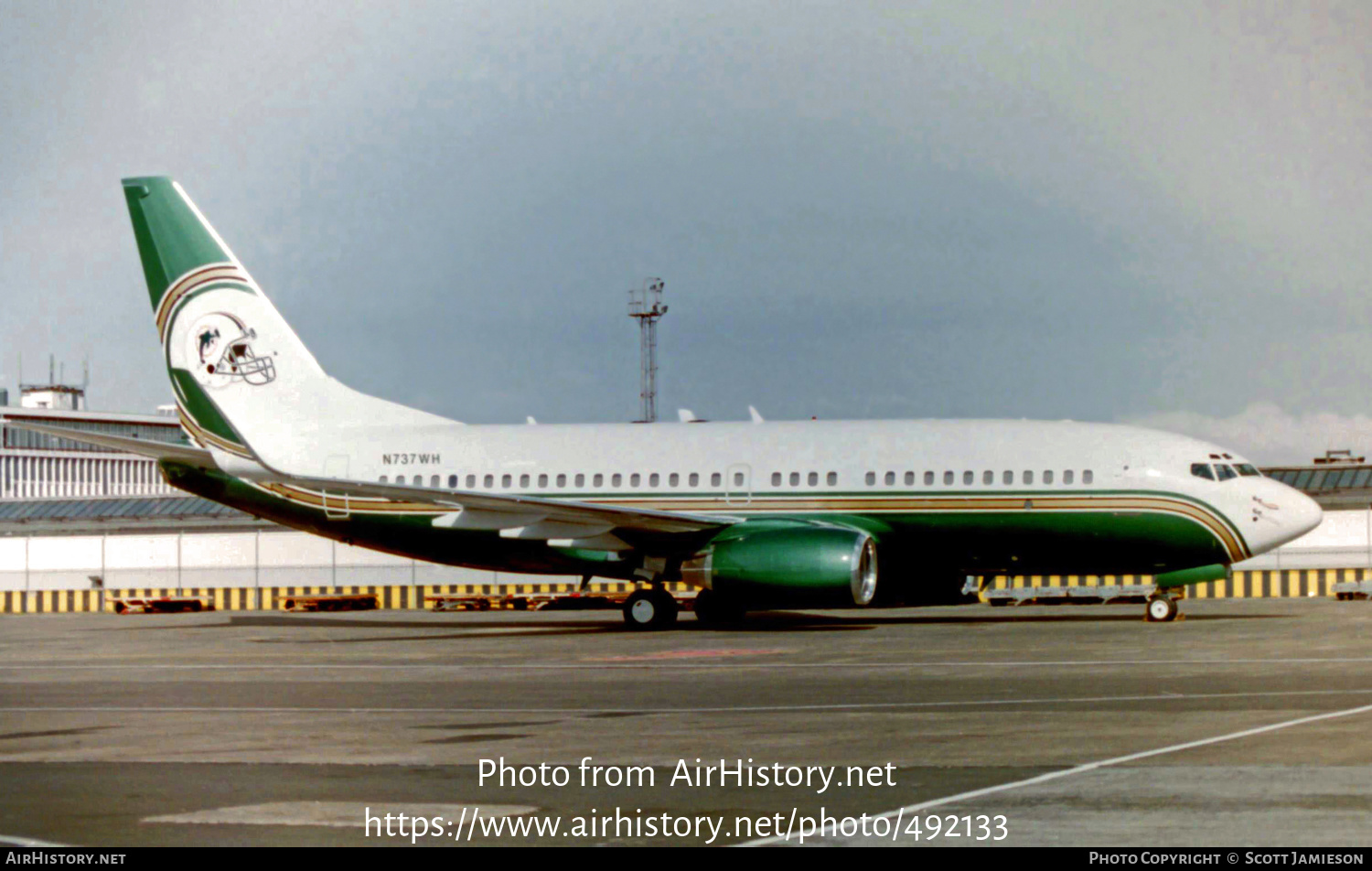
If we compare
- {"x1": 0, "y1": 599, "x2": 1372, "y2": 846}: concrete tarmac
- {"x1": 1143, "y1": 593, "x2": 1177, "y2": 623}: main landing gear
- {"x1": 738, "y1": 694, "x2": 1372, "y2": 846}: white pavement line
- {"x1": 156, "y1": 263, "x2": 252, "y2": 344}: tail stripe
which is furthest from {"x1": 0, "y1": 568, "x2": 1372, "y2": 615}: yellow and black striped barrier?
→ {"x1": 738, "y1": 694, "x2": 1372, "y2": 846}: white pavement line

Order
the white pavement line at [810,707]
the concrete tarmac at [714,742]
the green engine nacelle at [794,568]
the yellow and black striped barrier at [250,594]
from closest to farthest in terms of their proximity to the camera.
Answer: the concrete tarmac at [714,742]
the white pavement line at [810,707]
the green engine nacelle at [794,568]
the yellow and black striped barrier at [250,594]

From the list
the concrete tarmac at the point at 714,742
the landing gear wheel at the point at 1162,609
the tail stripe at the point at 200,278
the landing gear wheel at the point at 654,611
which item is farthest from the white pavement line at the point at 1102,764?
the tail stripe at the point at 200,278

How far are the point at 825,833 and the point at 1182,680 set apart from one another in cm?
946

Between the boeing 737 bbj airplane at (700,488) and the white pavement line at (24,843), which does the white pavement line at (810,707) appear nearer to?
the white pavement line at (24,843)

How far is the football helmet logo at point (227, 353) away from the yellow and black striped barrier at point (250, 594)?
44.4ft

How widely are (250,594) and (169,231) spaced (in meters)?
19.3

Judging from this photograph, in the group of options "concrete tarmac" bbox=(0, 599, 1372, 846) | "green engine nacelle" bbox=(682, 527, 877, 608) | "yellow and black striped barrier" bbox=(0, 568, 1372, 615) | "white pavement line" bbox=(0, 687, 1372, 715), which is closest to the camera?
"concrete tarmac" bbox=(0, 599, 1372, 846)

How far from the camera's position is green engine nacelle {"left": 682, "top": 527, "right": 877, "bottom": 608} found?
25.7m

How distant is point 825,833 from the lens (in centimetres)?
766

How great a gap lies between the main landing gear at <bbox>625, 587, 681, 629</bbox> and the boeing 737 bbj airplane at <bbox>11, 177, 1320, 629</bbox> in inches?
1.6

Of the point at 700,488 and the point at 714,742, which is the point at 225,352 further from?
the point at 714,742

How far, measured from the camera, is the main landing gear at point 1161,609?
27812 mm

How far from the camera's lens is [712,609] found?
29.2 meters

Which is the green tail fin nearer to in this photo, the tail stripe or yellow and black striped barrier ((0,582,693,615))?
the tail stripe
